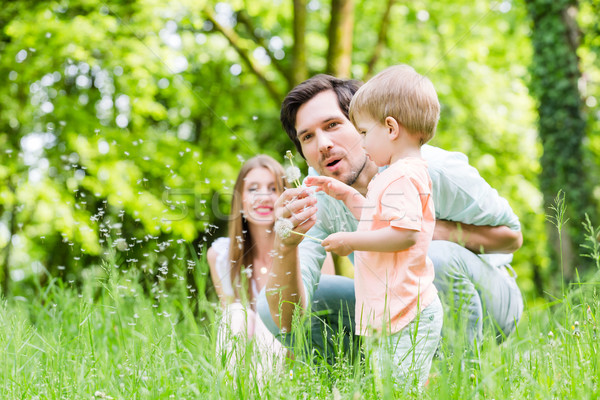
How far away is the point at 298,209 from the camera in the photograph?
1.82 m

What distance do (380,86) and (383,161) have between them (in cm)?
26

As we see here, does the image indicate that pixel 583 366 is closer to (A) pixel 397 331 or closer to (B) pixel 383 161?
(A) pixel 397 331

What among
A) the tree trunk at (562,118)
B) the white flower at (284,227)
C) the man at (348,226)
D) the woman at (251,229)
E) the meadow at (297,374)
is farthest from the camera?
the tree trunk at (562,118)

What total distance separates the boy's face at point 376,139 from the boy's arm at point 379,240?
313 millimetres

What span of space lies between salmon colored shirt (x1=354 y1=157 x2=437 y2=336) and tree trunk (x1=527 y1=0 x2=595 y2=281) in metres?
5.47

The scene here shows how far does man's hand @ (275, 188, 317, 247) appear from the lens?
Result: 1807 millimetres

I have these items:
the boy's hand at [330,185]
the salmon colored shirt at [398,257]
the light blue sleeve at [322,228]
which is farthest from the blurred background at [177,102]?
the salmon colored shirt at [398,257]

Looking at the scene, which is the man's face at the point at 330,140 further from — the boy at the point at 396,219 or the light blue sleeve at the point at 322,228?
the boy at the point at 396,219

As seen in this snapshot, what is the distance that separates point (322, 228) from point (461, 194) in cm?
63

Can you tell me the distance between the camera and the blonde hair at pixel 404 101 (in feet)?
5.94

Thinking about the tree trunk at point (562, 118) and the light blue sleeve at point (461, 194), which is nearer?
the light blue sleeve at point (461, 194)

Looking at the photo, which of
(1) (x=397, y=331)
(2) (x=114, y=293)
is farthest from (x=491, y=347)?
(2) (x=114, y=293)

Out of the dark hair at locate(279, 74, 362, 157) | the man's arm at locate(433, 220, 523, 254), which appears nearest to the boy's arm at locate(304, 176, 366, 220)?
the man's arm at locate(433, 220, 523, 254)

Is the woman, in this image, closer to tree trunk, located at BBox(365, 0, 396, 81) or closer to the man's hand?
the man's hand
